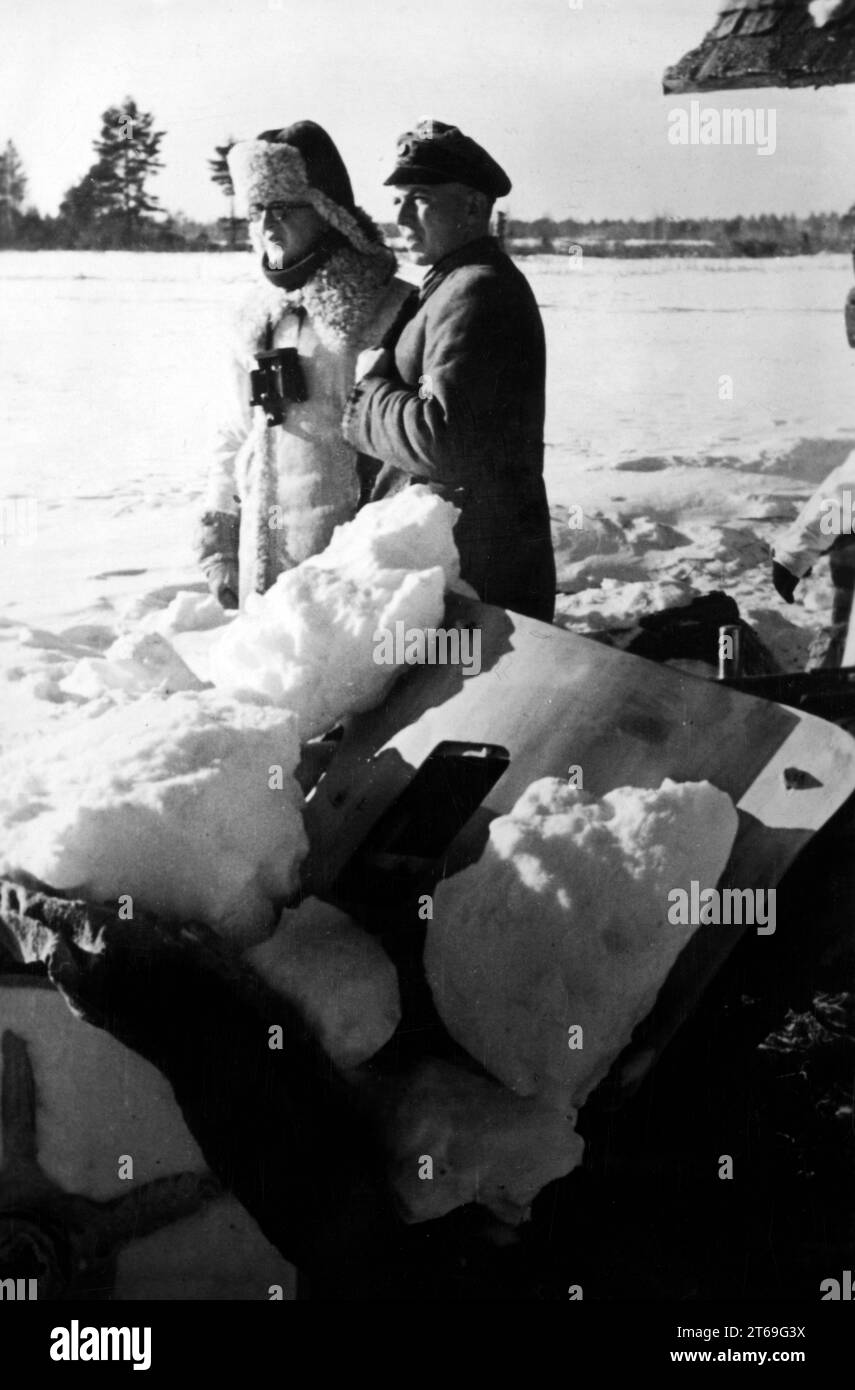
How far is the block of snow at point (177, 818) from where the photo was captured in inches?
75.1

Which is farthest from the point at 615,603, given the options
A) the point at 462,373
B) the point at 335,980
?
the point at 335,980

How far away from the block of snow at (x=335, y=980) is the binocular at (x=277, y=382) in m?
1.01

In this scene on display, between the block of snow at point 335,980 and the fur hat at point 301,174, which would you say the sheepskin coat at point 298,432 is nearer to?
the fur hat at point 301,174

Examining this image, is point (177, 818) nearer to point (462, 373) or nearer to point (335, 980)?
point (335, 980)

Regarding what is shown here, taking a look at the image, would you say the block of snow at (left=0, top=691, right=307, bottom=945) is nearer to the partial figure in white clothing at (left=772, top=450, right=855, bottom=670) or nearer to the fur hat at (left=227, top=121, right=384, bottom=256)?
the fur hat at (left=227, top=121, right=384, bottom=256)

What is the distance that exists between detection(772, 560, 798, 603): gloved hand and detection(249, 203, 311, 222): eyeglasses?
110cm

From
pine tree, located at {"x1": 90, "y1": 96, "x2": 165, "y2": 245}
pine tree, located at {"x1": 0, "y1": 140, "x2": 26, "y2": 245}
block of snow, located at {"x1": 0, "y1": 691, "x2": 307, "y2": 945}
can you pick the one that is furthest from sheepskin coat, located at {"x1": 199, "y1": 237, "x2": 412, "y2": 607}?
block of snow, located at {"x1": 0, "y1": 691, "x2": 307, "y2": 945}

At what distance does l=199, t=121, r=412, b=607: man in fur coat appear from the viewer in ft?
8.26

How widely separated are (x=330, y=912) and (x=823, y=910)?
71 cm

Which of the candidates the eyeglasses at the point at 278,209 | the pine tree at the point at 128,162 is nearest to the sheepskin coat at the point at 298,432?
the eyeglasses at the point at 278,209

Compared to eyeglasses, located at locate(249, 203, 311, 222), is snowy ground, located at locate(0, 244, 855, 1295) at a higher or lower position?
lower

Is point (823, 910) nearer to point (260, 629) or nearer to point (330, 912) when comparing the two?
point (330, 912)

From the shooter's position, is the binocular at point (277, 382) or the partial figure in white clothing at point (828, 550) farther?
the partial figure in white clothing at point (828, 550)

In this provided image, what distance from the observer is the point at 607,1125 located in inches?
79.4
